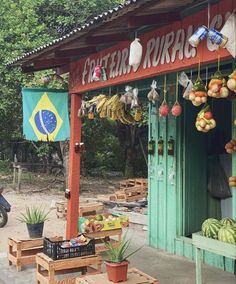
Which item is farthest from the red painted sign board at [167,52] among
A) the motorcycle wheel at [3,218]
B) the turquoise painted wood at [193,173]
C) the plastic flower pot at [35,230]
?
the motorcycle wheel at [3,218]

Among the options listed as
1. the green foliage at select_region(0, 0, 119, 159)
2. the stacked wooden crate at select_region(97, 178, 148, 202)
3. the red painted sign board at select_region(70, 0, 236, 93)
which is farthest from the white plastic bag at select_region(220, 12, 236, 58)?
the green foliage at select_region(0, 0, 119, 159)

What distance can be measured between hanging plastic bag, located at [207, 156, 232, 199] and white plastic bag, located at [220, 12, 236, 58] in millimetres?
3570

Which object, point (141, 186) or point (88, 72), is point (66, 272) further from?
point (141, 186)

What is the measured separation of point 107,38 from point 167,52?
3.84ft

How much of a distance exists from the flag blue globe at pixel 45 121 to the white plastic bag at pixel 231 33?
3.95 m

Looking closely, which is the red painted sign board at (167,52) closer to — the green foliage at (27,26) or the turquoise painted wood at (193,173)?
the turquoise painted wood at (193,173)

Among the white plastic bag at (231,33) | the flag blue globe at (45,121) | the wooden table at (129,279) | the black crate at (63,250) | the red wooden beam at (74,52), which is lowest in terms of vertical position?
the wooden table at (129,279)

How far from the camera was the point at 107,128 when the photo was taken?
20094mm

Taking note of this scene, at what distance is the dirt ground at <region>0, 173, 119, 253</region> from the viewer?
925 cm

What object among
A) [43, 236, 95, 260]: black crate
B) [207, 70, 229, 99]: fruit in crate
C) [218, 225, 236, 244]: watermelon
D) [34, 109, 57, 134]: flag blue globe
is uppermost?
[207, 70, 229, 99]: fruit in crate

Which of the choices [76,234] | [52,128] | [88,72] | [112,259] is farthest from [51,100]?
[112,259]

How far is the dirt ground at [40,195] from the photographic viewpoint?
9.25 metres

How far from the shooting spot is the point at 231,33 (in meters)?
3.79

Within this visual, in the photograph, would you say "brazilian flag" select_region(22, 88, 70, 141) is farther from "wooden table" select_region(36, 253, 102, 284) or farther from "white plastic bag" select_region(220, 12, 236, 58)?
"white plastic bag" select_region(220, 12, 236, 58)
